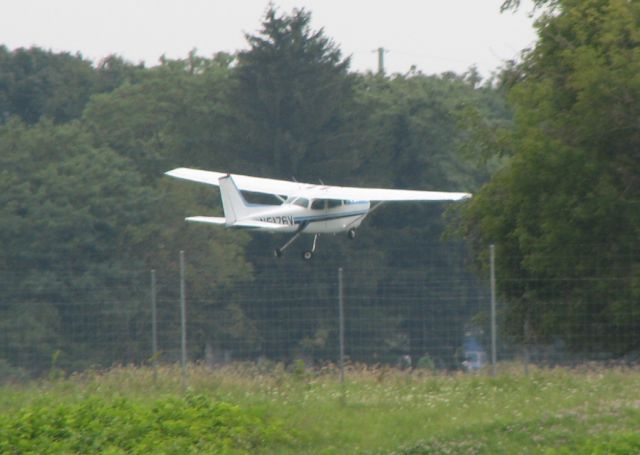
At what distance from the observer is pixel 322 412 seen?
1520 centimetres

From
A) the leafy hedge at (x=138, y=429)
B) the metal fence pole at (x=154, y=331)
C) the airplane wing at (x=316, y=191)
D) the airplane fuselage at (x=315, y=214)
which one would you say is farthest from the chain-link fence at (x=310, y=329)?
→ the airplane fuselage at (x=315, y=214)

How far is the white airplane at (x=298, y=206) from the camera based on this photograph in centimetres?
3303

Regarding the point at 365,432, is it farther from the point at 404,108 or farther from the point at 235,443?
the point at 404,108

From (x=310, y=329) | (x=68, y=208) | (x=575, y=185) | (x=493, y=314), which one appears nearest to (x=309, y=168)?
(x=68, y=208)

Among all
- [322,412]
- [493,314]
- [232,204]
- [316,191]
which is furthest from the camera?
[316,191]

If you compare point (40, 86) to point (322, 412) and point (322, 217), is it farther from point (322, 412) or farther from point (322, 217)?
point (322, 412)

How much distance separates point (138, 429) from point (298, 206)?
21.7m

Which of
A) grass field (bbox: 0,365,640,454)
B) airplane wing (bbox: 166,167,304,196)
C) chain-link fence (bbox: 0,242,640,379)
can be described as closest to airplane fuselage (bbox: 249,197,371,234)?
airplane wing (bbox: 166,167,304,196)

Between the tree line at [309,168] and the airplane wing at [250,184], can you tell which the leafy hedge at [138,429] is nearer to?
the tree line at [309,168]

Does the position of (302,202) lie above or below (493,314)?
above

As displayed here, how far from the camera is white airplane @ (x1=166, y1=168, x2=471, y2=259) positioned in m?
33.0

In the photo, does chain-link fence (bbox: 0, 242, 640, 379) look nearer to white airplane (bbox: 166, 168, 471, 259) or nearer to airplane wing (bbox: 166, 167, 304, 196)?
white airplane (bbox: 166, 168, 471, 259)

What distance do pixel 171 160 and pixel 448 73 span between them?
78.5 ft

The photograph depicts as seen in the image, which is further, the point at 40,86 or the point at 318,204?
the point at 40,86
